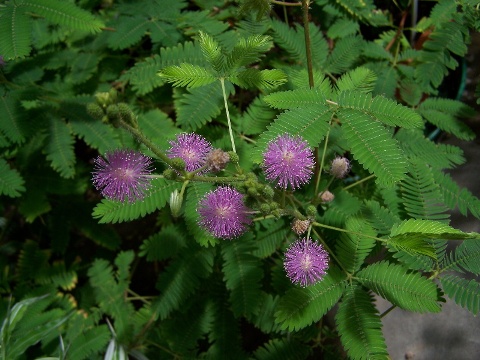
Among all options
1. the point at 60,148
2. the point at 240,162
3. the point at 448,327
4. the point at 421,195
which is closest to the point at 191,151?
the point at 240,162

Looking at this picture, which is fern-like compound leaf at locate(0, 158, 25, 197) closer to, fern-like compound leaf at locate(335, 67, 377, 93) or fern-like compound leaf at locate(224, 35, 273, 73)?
fern-like compound leaf at locate(224, 35, 273, 73)

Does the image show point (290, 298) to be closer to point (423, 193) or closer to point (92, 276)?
point (423, 193)

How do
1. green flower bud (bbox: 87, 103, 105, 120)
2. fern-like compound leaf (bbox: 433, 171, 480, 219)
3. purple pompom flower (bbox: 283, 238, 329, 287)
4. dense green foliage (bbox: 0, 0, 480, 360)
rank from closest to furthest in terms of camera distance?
green flower bud (bbox: 87, 103, 105, 120) < purple pompom flower (bbox: 283, 238, 329, 287) < dense green foliage (bbox: 0, 0, 480, 360) < fern-like compound leaf (bbox: 433, 171, 480, 219)

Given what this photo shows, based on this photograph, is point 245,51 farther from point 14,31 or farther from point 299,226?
point 14,31

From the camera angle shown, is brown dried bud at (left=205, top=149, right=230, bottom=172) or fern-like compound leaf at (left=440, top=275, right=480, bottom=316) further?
fern-like compound leaf at (left=440, top=275, right=480, bottom=316)

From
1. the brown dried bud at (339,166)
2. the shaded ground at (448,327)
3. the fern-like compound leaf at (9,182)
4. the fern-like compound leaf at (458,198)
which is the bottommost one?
the shaded ground at (448,327)

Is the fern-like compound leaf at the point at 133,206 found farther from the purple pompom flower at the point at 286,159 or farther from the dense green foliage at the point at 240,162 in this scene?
the purple pompom flower at the point at 286,159

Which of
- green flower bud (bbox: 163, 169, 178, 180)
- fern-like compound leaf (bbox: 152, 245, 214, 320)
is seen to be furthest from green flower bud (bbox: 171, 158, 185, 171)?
fern-like compound leaf (bbox: 152, 245, 214, 320)

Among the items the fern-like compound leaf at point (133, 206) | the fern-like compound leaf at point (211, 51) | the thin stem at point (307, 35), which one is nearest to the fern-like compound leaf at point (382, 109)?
the thin stem at point (307, 35)
